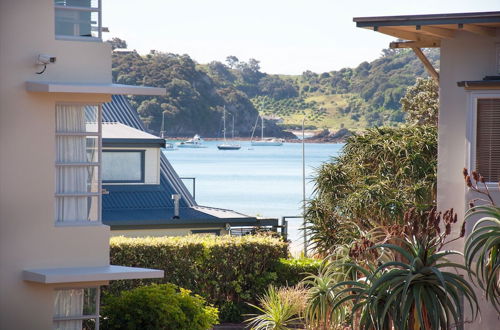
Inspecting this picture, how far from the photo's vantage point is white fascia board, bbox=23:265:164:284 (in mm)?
13820

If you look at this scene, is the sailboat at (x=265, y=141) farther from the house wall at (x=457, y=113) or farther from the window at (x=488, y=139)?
the window at (x=488, y=139)

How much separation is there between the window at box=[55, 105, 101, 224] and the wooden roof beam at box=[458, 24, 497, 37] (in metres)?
5.99

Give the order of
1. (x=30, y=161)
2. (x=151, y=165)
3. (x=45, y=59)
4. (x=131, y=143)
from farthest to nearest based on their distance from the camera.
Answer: (x=151, y=165), (x=131, y=143), (x=30, y=161), (x=45, y=59)

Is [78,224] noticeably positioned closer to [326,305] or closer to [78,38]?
[78,38]

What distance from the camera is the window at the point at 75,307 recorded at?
1459 cm

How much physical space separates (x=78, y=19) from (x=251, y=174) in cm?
8828

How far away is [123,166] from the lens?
86.4 ft

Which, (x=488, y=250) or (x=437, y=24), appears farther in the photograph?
(x=437, y=24)

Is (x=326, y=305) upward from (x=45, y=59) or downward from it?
downward

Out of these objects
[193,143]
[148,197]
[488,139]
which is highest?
[488,139]

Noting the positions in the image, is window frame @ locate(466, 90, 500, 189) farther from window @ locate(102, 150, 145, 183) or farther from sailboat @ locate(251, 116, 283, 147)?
sailboat @ locate(251, 116, 283, 147)

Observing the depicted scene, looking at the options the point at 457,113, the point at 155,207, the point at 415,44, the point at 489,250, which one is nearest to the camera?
the point at 489,250

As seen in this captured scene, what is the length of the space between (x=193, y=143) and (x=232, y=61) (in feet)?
55.4

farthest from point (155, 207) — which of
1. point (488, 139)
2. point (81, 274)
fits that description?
point (488, 139)
